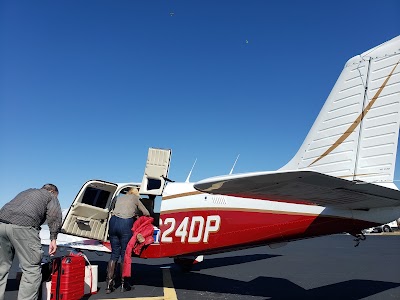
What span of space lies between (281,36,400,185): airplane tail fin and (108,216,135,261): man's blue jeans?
3.51 meters

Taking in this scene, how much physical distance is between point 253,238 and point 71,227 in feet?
13.8

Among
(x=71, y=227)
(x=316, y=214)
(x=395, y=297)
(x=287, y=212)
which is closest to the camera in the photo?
(x=316, y=214)

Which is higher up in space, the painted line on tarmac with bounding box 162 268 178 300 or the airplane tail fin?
the airplane tail fin

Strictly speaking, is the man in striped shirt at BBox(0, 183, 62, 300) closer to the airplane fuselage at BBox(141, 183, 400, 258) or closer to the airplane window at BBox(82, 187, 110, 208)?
the airplane fuselage at BBox(141, 183, 400, 258)

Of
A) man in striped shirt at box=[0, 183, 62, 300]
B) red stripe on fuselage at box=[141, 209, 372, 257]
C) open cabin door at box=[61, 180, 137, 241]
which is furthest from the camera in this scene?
open cabin door at box=[61, 180, 137, 241]

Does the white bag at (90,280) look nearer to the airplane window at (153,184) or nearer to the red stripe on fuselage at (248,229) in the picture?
the red stripe on fuselage at (248,229)

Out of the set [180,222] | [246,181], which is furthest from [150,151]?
[246,181]

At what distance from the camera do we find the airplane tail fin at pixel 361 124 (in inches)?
211

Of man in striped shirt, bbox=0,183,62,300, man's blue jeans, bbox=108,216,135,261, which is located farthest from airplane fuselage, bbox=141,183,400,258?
man in striped shirt, bbox=0,183,62,300

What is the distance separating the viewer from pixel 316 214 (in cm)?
561

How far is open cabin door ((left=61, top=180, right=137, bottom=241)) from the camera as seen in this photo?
8078 mm

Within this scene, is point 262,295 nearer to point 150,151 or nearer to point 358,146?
point 358,146

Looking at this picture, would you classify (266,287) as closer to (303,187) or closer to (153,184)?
(153,184)

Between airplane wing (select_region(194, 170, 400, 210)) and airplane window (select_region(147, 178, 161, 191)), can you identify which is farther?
airplane window (select_region(147, 178, 161, 191))
